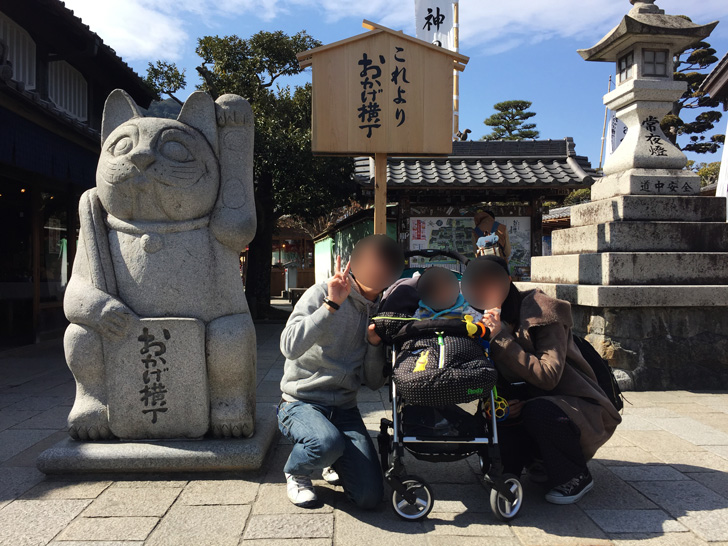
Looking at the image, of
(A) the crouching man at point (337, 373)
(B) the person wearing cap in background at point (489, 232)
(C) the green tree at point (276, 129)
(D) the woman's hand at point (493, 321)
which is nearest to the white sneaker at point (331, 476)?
(A) the crouching man at point (337, 373)

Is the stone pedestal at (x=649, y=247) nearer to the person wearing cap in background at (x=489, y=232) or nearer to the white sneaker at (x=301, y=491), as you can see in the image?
the person wearing cap in background at (x=489, y=232)

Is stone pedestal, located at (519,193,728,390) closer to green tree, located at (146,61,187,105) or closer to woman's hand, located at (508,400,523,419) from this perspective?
woman's hand, located at (508,400,523,419)

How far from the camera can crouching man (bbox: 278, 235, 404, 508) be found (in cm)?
293

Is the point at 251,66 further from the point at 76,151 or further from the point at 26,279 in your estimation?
the point at 26,279

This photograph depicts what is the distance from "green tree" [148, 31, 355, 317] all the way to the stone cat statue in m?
8.16

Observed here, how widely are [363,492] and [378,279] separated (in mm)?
1169

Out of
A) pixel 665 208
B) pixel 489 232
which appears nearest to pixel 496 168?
pixel 489 232

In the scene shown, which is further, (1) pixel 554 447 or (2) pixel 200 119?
(2) pixel 200 119

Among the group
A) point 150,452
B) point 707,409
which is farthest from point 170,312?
point 707,409

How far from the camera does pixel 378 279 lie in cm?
314

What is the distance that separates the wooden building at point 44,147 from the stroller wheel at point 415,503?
20.8ft

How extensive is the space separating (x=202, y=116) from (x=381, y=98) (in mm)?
2894

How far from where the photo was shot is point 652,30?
593 centimetres

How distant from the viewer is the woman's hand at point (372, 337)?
3068 mm
